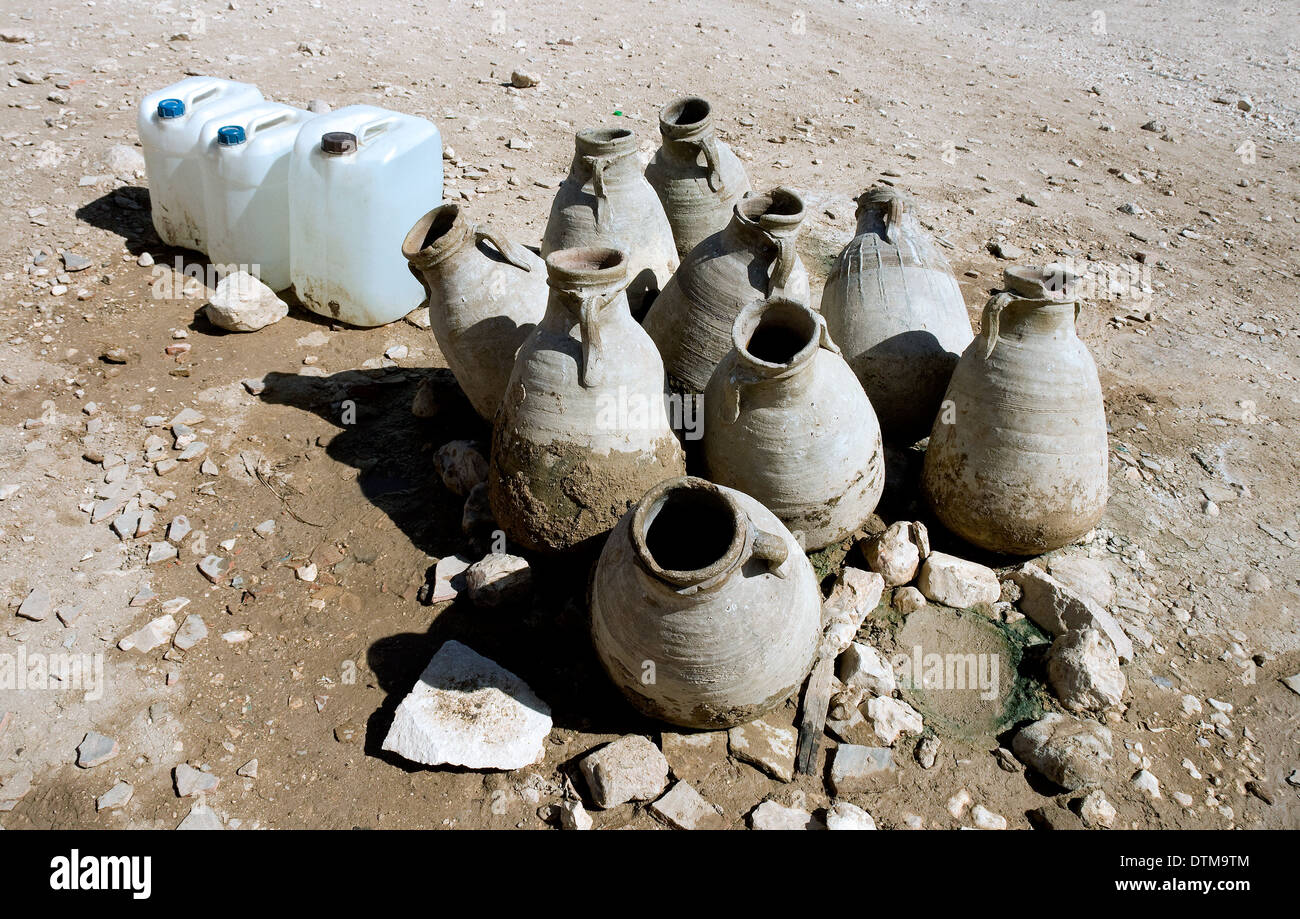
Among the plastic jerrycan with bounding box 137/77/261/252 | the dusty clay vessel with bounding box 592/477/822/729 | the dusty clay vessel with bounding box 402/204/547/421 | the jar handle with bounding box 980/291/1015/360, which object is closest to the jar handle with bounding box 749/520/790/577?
the dusty clay vessel with bounding box 592/477/822/729

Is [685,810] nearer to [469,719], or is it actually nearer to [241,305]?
[469,719]

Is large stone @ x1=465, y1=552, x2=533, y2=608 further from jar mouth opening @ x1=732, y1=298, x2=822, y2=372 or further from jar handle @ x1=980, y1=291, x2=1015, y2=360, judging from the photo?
jar handle @ x1=980, y1=291, x2=1015, y2=360

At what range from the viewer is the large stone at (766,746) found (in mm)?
3221

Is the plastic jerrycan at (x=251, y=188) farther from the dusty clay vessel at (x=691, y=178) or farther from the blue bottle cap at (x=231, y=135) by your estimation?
the dusty clay vessel at (x=691, y=178)

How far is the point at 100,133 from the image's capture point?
282 inches

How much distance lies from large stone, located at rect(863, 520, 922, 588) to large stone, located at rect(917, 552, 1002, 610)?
0.07 m

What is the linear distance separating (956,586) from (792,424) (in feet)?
3.52

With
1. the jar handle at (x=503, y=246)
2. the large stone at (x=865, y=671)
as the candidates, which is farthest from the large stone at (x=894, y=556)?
the jar handle at (x=503, y=246)

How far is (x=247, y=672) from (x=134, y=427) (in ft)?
6.44

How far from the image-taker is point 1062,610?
12.3 ft

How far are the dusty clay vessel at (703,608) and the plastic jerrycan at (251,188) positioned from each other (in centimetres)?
386

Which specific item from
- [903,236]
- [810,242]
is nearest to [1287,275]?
[810,242]

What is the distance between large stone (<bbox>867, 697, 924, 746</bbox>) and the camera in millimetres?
3352

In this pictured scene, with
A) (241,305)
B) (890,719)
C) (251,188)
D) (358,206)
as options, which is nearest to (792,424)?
(890,719)
